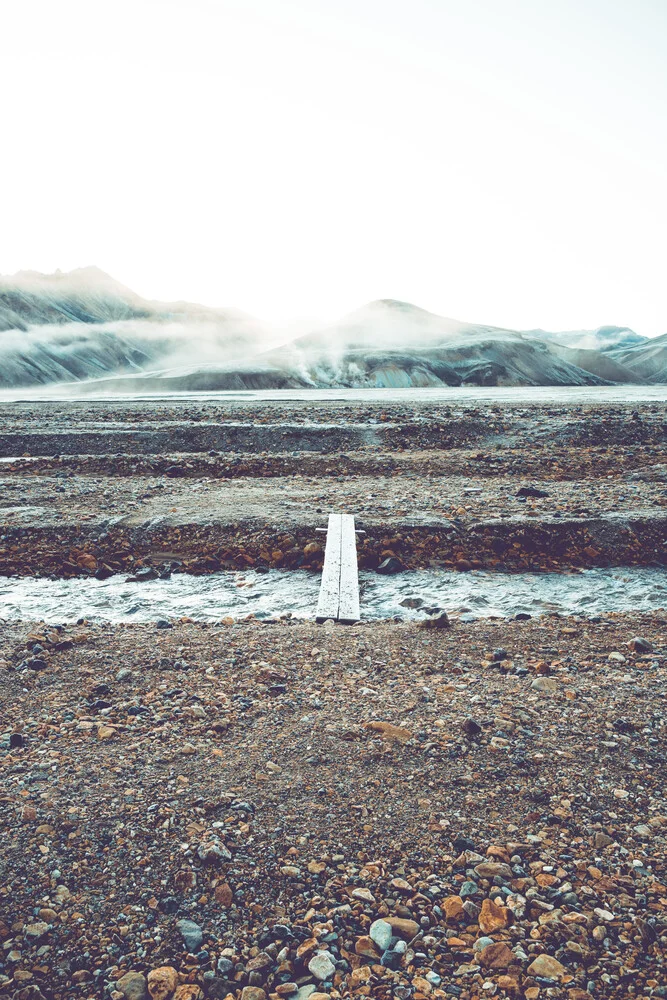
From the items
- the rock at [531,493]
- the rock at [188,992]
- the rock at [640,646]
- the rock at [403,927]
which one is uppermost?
the rock at [531,493]

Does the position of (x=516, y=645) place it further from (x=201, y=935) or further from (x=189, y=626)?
(x=201, y=935)

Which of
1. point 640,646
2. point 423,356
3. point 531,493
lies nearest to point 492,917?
point 640,646

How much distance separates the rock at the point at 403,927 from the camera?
2.89 m

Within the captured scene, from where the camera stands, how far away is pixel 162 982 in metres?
2.69

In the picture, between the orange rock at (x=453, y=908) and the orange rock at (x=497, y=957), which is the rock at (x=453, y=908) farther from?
the orange rock at (x=497, y=957)

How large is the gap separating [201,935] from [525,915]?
1.44 metres

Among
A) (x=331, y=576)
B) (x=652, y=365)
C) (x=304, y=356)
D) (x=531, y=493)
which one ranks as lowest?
(x=331, y=576)

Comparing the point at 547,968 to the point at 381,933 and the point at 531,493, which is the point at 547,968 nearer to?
the point at 381,933

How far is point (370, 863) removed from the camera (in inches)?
128

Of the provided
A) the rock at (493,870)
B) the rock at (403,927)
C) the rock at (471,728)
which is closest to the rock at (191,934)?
the rock at (403,927)

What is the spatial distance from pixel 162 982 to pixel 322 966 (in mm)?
656

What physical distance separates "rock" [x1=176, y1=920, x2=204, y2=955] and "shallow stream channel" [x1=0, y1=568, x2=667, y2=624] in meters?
4.26

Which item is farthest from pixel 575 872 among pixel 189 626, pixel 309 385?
pixel 309 385

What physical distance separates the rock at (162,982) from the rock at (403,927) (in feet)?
3.05
